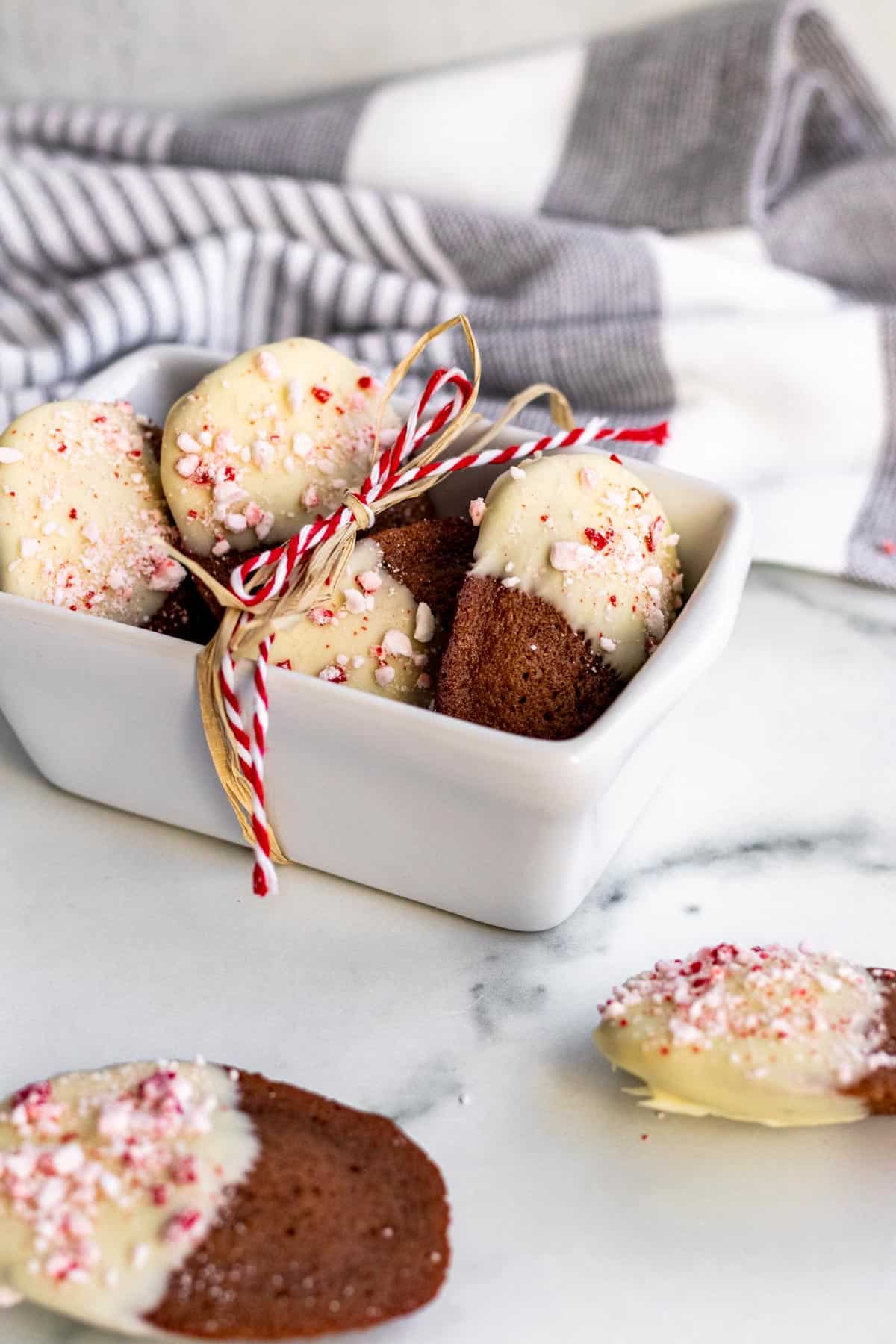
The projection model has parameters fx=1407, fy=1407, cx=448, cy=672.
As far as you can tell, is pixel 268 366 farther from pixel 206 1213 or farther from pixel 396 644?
pixel 206 1213

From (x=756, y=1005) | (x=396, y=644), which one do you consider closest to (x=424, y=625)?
(x=396, y=644)

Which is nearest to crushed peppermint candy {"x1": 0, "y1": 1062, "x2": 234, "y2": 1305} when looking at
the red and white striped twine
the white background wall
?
the red and white striped twine

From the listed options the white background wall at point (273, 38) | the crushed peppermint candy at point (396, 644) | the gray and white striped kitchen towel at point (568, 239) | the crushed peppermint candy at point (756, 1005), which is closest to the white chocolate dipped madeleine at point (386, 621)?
the crushed peppermint candy at point (396, 644)

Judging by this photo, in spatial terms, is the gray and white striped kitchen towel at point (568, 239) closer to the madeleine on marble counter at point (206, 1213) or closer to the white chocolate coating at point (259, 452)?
the white chocolate coating at point (259, 452)

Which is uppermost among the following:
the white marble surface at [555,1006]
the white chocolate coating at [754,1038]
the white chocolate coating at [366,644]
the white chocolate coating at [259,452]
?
the white chocolate coating at [259,452]

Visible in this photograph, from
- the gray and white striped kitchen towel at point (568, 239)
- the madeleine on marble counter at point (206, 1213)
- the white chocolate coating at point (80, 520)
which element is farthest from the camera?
the gray and white striped kitchen towel at point (568, 239)

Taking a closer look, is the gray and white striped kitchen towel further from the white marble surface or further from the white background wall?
the white marble surface
